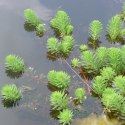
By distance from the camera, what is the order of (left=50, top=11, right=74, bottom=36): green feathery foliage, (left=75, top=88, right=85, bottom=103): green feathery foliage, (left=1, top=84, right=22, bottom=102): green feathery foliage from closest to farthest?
(left=1, top=84, right=22, bottom=102): green feathery foliage, (left=75, top=88, right=85, bottom=103): green feathery foliage, (left=50, top=11, right=74, bottom=36): green feathery foliage

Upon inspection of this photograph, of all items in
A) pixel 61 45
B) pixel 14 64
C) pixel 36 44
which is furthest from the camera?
pixel 36 44

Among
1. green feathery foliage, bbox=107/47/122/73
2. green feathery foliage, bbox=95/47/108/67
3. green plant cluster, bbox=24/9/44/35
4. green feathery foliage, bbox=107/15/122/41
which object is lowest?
green feathery foliage, bbox=107/47/122/73

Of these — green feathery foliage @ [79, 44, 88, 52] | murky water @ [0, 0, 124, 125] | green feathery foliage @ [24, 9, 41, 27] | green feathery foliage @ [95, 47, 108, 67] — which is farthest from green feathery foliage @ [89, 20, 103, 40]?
green feathery foliage @ [24, 9, 41, 27]

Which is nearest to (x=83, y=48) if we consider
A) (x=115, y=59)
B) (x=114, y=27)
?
(x=114, y=27)

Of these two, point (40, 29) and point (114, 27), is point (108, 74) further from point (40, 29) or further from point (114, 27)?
point (40, 29)

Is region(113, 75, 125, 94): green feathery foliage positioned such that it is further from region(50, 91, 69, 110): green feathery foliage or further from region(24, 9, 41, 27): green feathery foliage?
region(24, 9, 41, 27): green feathery foliage

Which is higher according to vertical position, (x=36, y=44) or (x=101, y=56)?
(x=36, y=44)

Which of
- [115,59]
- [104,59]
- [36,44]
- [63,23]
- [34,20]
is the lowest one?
[115,59]
